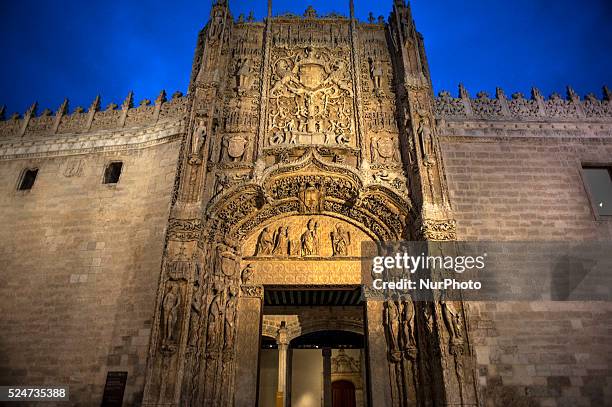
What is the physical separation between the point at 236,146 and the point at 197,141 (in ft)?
3.60

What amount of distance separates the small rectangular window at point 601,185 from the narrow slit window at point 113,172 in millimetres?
12931

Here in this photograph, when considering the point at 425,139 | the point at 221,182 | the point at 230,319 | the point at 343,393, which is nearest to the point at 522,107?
the point at 425,139

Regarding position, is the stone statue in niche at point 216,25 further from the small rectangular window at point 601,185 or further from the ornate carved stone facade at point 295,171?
the small rectangular window at point 601,185

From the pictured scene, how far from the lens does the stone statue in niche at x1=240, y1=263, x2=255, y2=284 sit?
970 centimetres

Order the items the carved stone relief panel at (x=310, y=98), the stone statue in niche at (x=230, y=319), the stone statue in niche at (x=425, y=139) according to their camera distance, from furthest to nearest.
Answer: the carved stone relief panel at (x=310, y=98) < the stone statue in niche at (x=425, y=139) < the stone statue in niche at (x=230, y=319)

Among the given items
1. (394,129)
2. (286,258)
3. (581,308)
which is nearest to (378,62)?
(394,129)

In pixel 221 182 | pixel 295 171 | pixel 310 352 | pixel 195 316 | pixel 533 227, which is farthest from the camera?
pixel 310 352

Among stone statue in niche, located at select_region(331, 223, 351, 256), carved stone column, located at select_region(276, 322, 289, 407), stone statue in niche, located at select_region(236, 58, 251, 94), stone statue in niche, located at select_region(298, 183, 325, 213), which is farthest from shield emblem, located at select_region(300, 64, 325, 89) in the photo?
carved stone column, located at select_region(276, 322, 289, 407)

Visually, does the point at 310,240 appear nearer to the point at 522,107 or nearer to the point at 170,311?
the point at 170,311

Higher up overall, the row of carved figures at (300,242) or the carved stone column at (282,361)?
the row of carved figures at (300,242)

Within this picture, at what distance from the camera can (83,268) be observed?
31.7 feet

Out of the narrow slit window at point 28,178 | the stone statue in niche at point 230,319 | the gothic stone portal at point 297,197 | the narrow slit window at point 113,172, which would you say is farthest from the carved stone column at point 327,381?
the narrow slit window at point 28,178

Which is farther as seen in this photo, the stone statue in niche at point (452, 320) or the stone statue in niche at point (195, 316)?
the stone statue in niche at point (195, 316)

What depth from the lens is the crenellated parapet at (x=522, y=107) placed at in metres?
11.1
